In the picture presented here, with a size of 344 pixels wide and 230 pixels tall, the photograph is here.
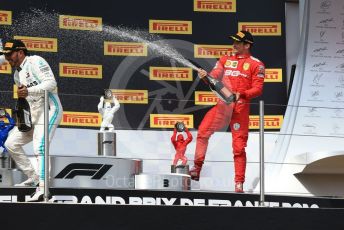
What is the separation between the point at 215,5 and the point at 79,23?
1.63 metres

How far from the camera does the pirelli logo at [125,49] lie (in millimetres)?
13555

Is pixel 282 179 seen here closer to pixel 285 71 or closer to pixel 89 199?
pixel 89 199

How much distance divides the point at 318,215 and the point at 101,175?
1.67m

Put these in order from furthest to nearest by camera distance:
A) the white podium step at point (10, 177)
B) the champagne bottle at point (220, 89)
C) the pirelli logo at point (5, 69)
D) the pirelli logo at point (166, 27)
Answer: the pirelli logo at point (166, 27)
the pirelli logo at point (5, 69)
the champagne bottle at point (220, 89)
the white podium step at point (10, 177)

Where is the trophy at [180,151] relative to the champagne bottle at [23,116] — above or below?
below

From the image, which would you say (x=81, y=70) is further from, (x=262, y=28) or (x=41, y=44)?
(x=262, y=28)

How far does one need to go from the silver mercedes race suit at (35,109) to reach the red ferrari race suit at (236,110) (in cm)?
115

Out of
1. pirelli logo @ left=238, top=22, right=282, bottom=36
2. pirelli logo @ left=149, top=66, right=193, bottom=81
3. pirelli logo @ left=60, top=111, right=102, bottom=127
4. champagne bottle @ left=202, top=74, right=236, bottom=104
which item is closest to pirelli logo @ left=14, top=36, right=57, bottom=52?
pirelli logo @ left=149, top=66, right=193, bottom=81

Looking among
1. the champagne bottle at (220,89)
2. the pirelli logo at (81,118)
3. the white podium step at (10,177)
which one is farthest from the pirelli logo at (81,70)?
the white podium step at (10,177)

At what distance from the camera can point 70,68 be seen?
43.8 feet

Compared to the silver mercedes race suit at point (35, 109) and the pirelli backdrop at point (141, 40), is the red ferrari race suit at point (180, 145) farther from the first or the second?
the pirelli backdrop at point (141, 40)

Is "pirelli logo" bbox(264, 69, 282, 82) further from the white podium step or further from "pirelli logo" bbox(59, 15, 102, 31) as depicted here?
the white podium step

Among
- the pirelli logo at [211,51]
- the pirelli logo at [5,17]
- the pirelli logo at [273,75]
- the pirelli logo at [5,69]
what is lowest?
the pirelli logo at [273,75]

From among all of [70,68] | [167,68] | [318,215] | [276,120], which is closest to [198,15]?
[167,68]
